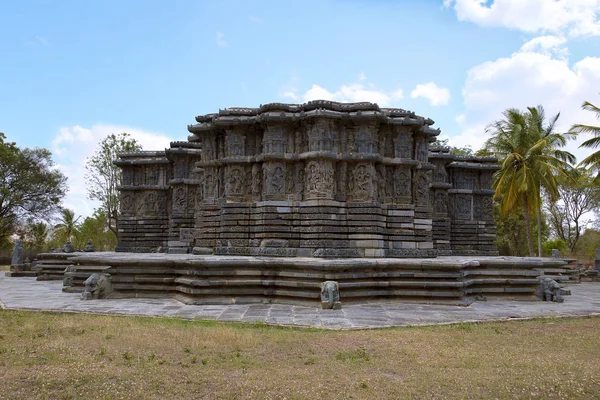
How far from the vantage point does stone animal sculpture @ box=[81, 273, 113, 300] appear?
1241 cm

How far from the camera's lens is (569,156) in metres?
33.2

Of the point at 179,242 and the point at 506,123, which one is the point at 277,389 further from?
the point at 506,123

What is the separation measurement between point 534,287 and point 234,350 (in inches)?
408

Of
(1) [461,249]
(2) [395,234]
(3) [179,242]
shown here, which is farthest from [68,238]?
(2) [395,234]

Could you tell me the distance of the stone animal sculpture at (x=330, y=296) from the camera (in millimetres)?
10914

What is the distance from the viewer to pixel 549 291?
13.3 m

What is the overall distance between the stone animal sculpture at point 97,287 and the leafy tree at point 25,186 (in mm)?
32958

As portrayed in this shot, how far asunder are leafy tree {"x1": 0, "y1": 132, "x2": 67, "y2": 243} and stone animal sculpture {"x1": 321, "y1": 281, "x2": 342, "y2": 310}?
1498 inches

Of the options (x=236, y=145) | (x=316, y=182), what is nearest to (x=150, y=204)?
(x=236, y=145)

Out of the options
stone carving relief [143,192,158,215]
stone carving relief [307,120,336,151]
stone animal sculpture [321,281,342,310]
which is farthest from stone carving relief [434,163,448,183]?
stone animal sculpture [321,281,342,310]

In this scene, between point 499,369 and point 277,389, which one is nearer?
point 277,389

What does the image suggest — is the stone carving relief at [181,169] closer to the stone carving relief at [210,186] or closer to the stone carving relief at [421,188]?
the stone carving relief at [210,186]

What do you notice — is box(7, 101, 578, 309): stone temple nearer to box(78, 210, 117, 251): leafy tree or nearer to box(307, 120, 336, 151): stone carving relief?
box(307, 120, 336, 151): stone carving relief

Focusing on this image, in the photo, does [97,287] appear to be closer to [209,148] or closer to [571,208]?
[209,148]
